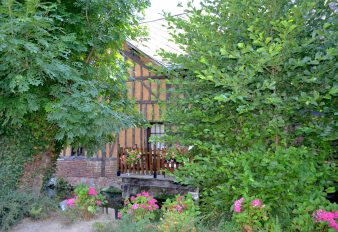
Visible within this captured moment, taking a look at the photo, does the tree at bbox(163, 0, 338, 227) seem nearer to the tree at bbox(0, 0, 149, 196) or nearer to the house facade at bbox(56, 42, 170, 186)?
the tree at bbox(0, 0, 149, 196)

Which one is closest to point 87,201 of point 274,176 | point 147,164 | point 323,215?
point 274,176

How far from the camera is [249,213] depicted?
3.79m

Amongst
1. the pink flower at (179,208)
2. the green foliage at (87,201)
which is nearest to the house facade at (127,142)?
the green foliage at (87,201)

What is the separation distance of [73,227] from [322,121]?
13.1 feet

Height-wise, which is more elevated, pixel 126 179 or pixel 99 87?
pixel 99 87

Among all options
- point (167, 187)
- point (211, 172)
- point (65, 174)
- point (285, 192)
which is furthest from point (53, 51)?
point (65, 174)

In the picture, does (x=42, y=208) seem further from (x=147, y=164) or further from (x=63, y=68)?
(x=147, y=164)

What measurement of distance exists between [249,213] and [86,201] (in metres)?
3.07

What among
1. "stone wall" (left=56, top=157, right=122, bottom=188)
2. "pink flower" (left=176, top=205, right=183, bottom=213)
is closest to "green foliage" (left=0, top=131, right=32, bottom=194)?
"pink flower" (left=176, top=205, right=183, bottom=213)

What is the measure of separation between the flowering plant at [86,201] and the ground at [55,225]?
168mm

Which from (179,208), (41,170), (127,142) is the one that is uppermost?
(127,142)

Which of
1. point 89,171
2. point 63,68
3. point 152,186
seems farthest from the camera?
point 89,171

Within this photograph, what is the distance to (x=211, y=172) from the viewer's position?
430 centimetres

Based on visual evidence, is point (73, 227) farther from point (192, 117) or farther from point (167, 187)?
point (167, 187)
